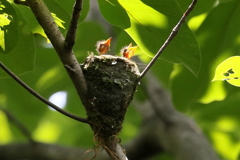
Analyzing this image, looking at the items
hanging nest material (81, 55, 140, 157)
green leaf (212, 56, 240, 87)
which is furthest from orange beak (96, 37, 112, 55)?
green leaf (212, 56, 240, 87)

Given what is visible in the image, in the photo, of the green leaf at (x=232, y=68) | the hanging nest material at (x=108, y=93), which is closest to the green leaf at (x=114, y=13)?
the hanging nest material at (x=108, y=93)

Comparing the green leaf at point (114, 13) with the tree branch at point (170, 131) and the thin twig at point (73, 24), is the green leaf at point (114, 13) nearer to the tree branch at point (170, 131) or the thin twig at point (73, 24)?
the thin twig at point (73, 24)

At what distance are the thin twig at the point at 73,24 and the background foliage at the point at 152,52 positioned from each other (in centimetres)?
19

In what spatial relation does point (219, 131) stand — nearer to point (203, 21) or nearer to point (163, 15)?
point (203, 21)

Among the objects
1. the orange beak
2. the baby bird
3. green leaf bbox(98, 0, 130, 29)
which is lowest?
the orange beak

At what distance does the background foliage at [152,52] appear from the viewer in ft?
5.66

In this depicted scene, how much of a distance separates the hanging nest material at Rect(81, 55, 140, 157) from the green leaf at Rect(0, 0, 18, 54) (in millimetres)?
325

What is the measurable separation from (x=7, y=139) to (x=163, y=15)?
3.01 meters

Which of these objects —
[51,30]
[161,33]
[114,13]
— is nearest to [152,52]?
[161,33]

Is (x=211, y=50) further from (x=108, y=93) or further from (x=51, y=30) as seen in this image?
(x=51, y=30)

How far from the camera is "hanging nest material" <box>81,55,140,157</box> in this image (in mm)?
1664

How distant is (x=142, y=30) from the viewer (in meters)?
1.79

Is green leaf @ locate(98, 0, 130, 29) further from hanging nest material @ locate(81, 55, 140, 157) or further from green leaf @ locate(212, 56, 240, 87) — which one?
green leaf @ locate(212, 56, 240, 87)

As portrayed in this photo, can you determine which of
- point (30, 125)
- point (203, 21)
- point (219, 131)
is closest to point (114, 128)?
point (203, 21)
